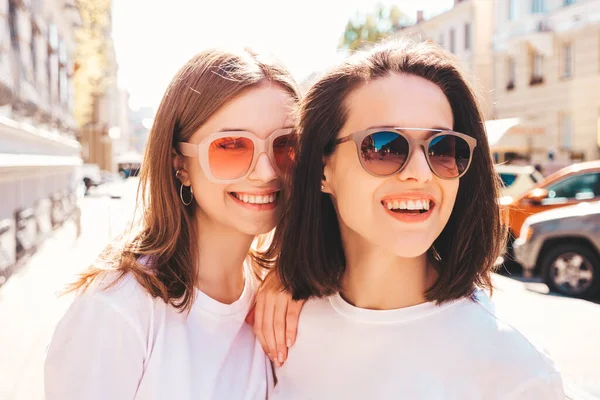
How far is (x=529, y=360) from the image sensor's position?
1.54 m

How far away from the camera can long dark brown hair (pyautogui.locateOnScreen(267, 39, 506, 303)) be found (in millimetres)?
1789

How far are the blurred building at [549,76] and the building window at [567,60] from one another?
0.04m

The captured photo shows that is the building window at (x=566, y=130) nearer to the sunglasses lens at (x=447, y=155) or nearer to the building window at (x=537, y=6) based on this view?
the building window at (x=537, y=6)

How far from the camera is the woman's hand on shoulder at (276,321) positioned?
200 centimetres

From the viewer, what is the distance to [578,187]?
9.41 metres

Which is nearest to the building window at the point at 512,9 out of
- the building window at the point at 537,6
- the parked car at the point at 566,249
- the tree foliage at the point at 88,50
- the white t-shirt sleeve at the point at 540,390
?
the building window at the point at 537,6

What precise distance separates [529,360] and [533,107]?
96.5 feet

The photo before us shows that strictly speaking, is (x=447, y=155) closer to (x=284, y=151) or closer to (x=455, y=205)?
(x=455, y=205)

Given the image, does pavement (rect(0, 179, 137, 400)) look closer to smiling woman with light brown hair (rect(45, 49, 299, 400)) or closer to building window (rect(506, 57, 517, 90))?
smiling woman with light brown hair (rect(45, 49, 299, 400))

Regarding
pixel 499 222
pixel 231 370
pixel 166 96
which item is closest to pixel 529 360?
pixel 499 222

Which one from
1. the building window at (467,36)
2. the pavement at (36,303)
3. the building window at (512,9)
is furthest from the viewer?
the building window at (467,36)

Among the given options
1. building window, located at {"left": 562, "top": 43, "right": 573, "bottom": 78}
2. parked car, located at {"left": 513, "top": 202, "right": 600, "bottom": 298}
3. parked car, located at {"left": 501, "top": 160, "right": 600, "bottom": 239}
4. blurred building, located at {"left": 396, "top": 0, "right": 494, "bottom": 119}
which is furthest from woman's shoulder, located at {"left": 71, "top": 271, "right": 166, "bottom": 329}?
blurred building, located at {"left": 396, "top": 0, "right": 494, "bottom": 119}

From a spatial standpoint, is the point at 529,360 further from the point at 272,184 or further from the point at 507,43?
the point at 507,43

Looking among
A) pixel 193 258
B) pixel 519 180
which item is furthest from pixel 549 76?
pixel 193 258
